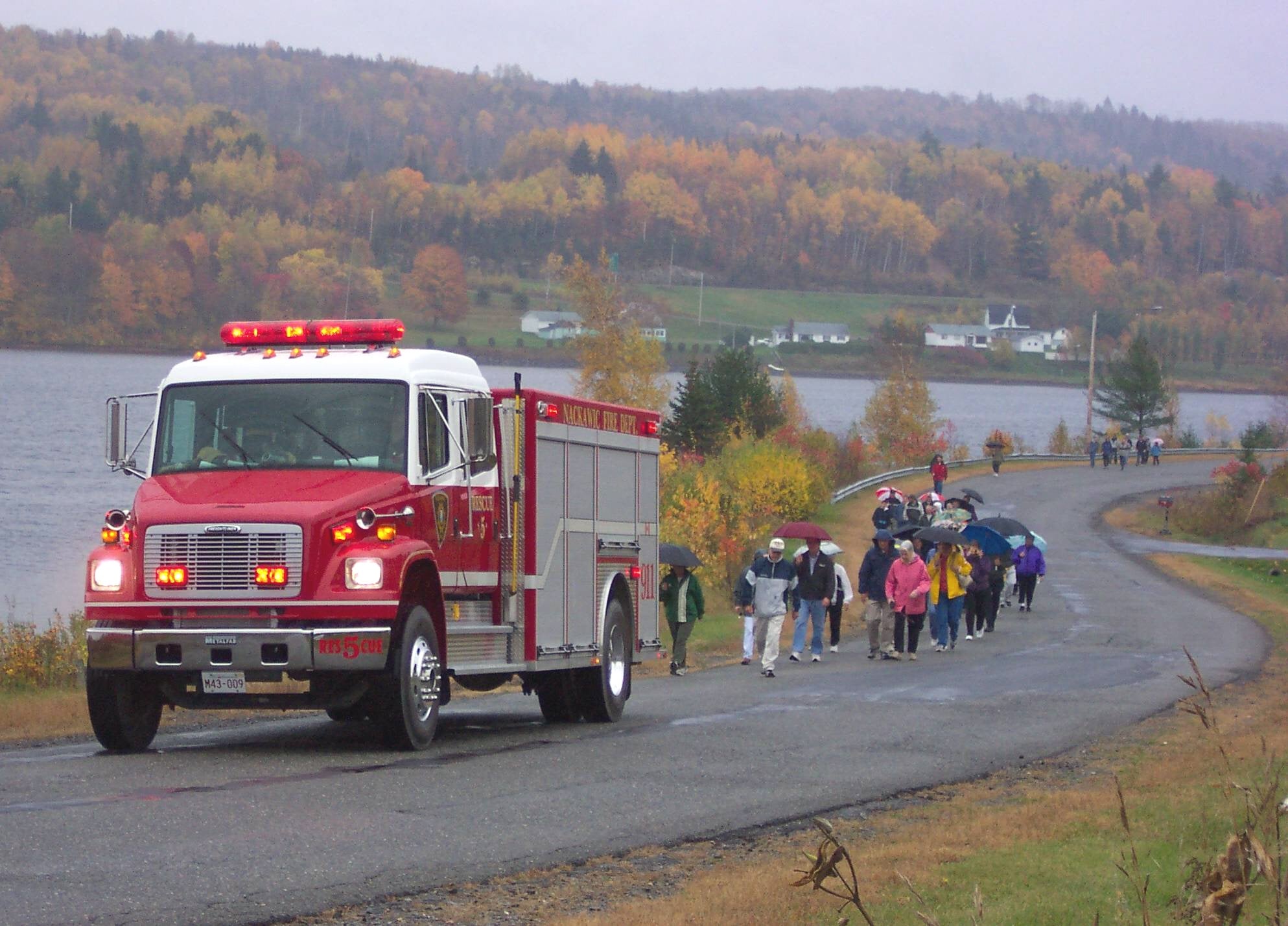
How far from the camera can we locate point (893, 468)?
81812 millimetres

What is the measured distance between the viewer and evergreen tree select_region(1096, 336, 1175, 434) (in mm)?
108562

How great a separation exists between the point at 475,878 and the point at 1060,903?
2824 millimetres

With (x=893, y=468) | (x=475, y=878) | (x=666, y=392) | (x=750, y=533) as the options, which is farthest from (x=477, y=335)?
(x=475, y=878)

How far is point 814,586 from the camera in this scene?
24234mm

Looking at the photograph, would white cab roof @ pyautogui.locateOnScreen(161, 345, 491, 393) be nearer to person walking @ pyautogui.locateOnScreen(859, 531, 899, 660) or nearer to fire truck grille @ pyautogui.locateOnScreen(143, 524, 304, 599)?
fire truck grille @ pyautogui.locateOnScreen(143, 524, 304, 599)

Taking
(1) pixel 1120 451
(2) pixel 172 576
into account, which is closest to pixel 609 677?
(2) pixel 172 576

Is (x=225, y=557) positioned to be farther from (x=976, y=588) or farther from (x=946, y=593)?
(x=976, y=588)

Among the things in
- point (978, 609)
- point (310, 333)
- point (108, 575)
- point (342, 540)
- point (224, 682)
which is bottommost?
point (978, 609)

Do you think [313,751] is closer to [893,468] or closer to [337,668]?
[337,668]

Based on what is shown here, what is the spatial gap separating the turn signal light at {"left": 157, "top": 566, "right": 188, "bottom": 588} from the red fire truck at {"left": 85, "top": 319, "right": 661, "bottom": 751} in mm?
17

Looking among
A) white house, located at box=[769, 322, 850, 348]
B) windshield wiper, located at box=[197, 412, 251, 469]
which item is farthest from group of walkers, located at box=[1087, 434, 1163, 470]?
white house, located at box=[769, 322, 850, 348]

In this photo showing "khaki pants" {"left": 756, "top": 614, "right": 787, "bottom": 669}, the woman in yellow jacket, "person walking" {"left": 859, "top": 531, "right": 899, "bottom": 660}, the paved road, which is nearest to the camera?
the paved road

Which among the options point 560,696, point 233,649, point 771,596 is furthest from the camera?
point 771,596

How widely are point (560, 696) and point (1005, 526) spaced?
18496mm
